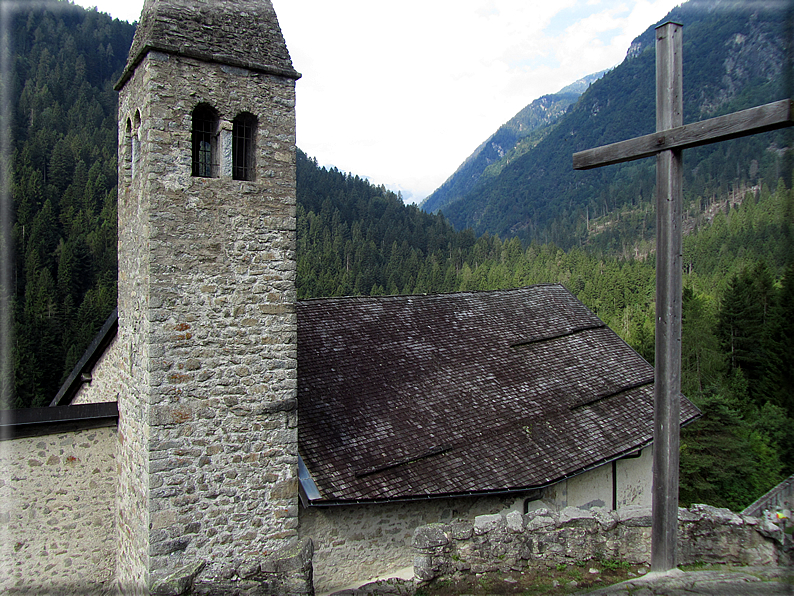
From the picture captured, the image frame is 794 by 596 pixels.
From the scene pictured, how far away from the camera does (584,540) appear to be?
6.71m

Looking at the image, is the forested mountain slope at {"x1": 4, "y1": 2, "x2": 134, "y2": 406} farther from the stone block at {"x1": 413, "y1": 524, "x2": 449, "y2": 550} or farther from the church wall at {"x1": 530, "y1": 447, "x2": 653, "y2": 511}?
the stone block at {"x1": 413, "y1": 524, "x2": 449, "y2": 550}

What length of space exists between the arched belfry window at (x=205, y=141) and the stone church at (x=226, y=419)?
0.03 m

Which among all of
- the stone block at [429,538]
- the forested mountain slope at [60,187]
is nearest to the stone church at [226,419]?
the stone block at [429,538]

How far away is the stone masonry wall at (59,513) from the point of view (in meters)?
8.61

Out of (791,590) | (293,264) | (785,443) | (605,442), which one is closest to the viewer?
(791,590)

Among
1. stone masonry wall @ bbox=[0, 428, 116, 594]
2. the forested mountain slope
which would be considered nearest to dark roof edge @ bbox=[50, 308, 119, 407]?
stone masonry wall @ bbox=[0, 428, 116, 594]

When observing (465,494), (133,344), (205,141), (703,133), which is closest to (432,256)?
(465,494)

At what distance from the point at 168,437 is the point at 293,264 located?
9.49 ft

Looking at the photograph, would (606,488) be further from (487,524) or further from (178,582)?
(178,582)

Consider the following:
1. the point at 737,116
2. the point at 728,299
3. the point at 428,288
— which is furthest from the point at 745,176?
the point at 737,116

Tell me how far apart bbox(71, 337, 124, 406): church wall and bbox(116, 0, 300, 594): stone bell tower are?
1.50 meters

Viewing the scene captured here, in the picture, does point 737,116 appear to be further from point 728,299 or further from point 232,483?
point 728,299

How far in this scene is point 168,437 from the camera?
725 centimetres

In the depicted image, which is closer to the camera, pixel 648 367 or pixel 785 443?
pixel 648 367
